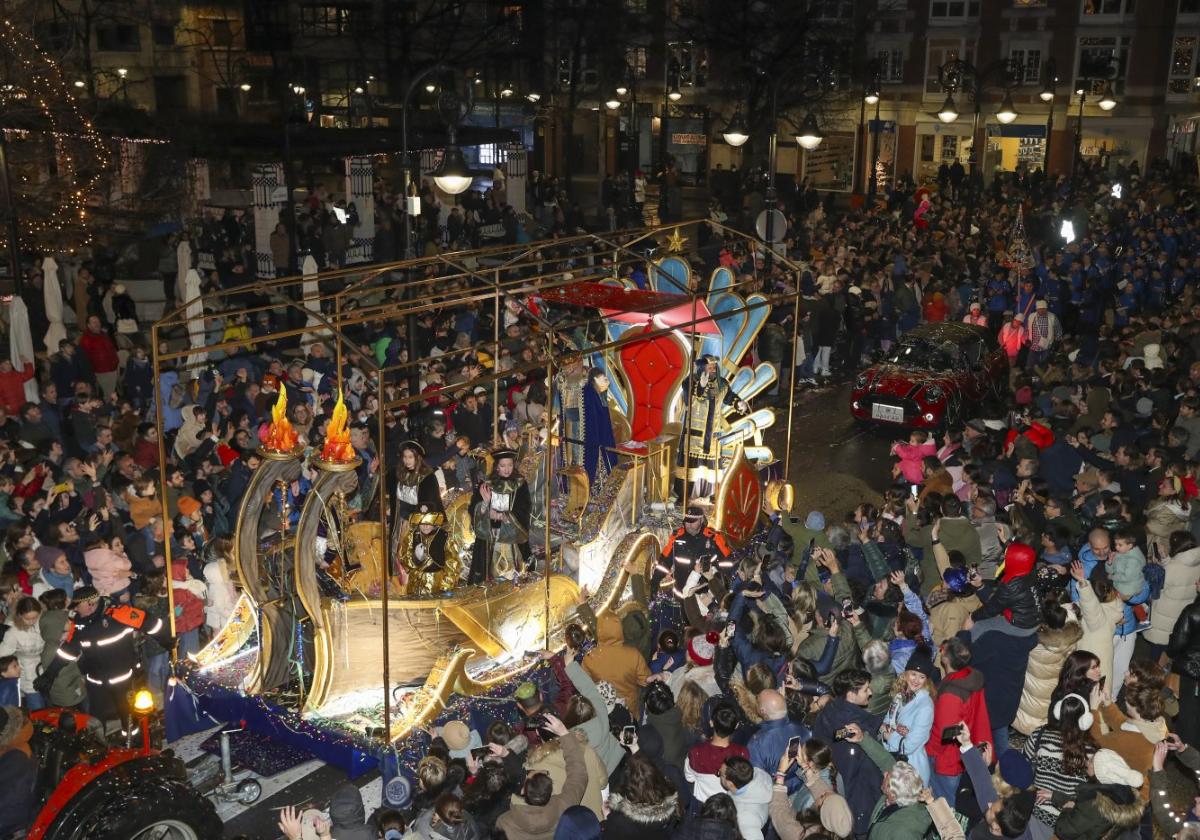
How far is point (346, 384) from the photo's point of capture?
15.4 meters

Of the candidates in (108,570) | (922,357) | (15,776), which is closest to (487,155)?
(922,357)

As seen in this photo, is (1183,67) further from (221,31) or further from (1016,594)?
(1016,594)

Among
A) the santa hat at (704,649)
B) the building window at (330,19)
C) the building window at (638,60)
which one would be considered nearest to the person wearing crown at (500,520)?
the santa hat at (704,649)

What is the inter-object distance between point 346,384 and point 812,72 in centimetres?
2792

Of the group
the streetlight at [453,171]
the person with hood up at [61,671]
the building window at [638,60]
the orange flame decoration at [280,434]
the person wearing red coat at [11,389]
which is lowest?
the person with hood up at [61,671]

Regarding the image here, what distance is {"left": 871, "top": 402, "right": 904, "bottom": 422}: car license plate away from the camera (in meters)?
17.3

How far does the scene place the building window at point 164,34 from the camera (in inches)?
1743

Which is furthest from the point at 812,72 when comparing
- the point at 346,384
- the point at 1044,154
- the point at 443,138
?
the point at 346,384

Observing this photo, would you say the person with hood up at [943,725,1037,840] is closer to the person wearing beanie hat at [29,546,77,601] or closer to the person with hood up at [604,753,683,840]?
the person with hood up at [604,753,683,840]

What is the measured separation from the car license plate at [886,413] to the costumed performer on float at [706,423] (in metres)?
4.78

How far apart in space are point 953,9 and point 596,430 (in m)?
37.4

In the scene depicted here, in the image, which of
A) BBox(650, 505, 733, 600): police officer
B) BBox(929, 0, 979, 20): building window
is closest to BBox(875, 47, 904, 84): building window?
BBox(929, 0, 979, 20): building window

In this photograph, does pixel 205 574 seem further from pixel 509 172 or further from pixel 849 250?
pixel 509 172

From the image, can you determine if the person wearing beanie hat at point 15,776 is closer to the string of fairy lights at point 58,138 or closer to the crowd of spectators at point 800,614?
the crowd of spectators at point 800,614
